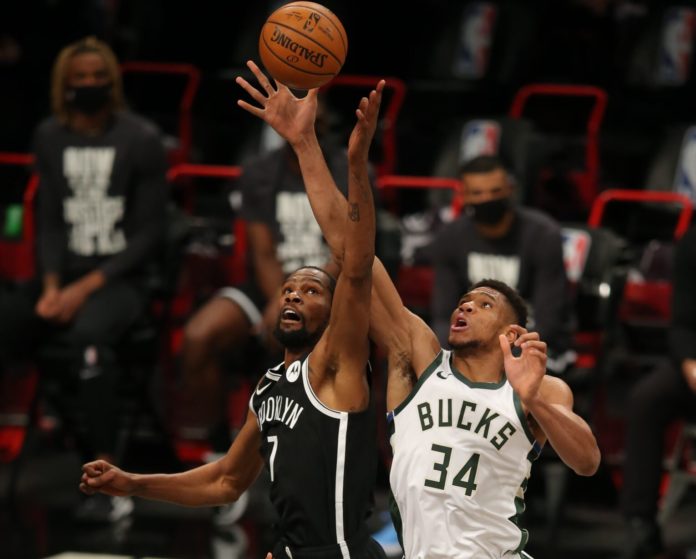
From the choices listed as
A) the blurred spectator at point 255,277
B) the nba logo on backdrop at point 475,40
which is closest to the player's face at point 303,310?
the blurred spectator at point 255,277

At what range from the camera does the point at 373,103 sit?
14.2 ft

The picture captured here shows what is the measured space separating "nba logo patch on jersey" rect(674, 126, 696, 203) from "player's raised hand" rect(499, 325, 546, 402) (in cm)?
454

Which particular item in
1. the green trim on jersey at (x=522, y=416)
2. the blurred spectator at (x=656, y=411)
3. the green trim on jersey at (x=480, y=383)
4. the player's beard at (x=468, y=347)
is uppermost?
the player's beard at (x=468, y=347)

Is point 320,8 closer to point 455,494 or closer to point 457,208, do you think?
point 455,494

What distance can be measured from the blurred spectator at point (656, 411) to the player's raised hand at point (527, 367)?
246 centimetres

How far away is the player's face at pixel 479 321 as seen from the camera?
4641 millimetres

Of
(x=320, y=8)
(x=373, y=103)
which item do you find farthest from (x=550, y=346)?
(x=373, y=103)

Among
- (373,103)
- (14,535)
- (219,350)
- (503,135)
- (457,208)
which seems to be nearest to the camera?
(373,103)

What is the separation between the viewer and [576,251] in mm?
7547

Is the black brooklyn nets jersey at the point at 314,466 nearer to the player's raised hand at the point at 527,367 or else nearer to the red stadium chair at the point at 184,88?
Answer: the player's raised hand at the point at 527,367

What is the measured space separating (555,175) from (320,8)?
3.85 m

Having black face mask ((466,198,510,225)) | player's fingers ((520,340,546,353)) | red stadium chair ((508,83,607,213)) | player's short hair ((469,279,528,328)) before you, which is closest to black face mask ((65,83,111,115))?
black face mask ((466,198,510,225))

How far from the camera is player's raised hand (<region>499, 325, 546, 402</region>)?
4281mm

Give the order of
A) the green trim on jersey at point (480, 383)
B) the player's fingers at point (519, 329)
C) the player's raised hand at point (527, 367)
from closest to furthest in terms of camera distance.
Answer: the player's raised hand at point (527, 367), the player's fingers at point (519, 329), the green trim on jersey at point (480, 383)
